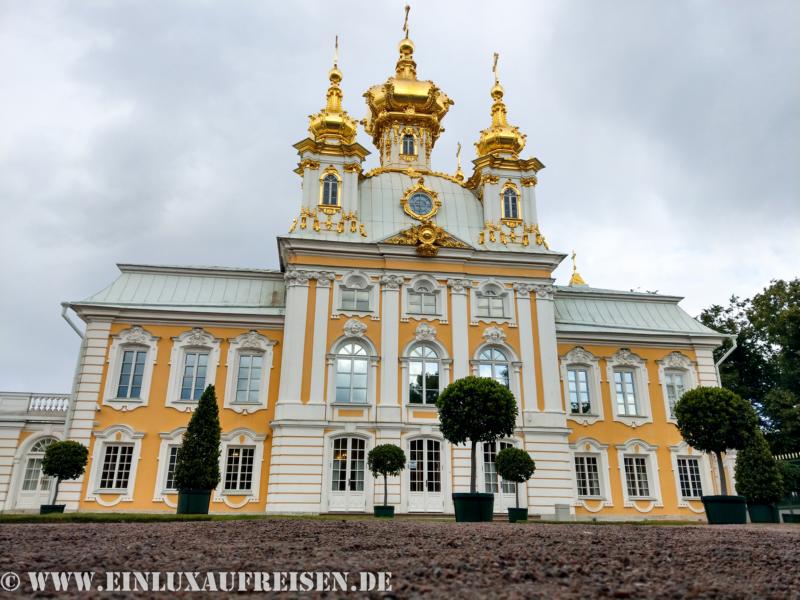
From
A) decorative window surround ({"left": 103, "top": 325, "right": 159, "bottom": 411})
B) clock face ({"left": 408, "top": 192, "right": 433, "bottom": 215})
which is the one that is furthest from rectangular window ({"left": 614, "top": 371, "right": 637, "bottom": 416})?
decorative window surround ({"left": 103, "top": 325, "right": 159, "bottom": 411})

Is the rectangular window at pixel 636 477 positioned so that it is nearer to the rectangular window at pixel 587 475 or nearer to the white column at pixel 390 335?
the rectangular window at pixel 587 475

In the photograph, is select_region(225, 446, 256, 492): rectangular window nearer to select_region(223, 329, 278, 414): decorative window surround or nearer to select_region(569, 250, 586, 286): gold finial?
select_region(223, 329, 278, 414): decorative window surround

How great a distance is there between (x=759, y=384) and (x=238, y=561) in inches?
1563

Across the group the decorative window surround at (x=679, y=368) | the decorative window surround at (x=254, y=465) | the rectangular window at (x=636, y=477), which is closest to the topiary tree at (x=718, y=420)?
the rectangular window at (x=636, y=477)

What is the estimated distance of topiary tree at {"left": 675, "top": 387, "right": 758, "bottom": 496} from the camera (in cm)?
1673

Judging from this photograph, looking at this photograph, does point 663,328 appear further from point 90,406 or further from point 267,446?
point 90,406

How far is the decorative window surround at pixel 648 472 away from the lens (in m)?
25.5

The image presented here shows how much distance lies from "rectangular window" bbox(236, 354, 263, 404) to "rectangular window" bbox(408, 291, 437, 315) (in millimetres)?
6948

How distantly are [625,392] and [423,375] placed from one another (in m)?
9.89

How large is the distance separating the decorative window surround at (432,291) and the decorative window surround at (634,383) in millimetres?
8468

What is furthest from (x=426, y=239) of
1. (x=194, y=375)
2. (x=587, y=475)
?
(x=587, y=475)

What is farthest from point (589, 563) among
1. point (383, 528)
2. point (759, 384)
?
point (759, 384)

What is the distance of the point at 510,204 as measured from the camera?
28.9m

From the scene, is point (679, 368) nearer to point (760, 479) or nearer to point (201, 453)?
point (760, 479)
